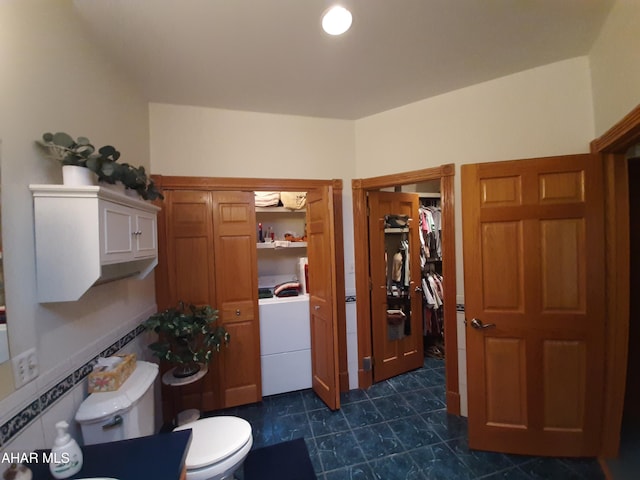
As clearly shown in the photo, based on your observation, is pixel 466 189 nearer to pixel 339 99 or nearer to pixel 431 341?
pixel 339 99

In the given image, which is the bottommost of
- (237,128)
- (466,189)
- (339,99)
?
(466,189)

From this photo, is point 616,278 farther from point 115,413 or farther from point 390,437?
point 115,413

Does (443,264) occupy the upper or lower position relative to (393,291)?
upper

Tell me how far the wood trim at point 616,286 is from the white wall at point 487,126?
279mm

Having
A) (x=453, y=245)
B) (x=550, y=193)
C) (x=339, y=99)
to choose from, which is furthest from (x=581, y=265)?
(x=339, y=99)

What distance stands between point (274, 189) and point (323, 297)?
1.04 meters

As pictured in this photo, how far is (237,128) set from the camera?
2305mm

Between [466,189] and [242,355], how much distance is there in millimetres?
2211

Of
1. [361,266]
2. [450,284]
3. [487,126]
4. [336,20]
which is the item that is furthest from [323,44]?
[450,284]

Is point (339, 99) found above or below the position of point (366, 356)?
above

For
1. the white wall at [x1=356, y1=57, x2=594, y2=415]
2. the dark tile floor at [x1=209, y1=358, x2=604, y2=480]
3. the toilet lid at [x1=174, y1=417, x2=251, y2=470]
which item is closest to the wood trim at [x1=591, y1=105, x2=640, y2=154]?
the white wall at [x1=356, y1=57, x2=594, y2=415]

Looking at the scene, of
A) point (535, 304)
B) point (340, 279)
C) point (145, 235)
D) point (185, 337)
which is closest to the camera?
point (145, 235)

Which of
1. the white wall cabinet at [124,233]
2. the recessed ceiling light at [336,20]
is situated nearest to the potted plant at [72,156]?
the white wall cabinet at [124,233]

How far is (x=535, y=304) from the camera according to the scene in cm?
169
